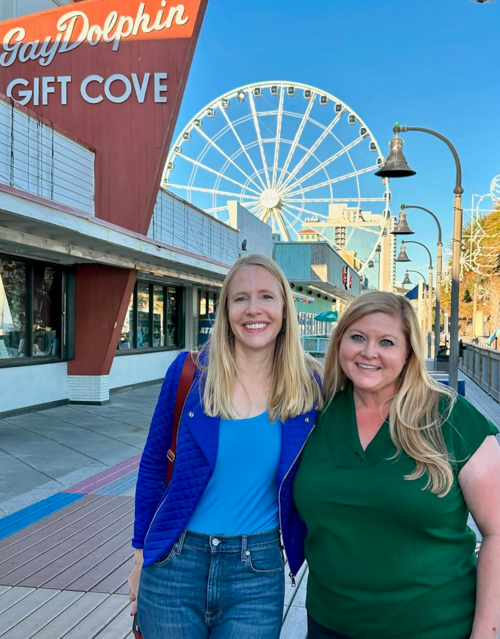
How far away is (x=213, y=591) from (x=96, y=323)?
348 inches

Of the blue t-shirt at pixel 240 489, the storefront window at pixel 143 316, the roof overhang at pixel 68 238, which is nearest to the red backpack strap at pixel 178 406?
the blue t-shirt at pixel 240 489

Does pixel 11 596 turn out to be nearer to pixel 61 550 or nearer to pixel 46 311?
pixel 61 550

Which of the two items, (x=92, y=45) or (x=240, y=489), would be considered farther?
(x=92, y=45)

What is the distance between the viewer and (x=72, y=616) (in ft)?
9.52

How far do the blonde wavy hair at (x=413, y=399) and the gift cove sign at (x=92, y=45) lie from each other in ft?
25.9

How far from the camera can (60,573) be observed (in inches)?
134

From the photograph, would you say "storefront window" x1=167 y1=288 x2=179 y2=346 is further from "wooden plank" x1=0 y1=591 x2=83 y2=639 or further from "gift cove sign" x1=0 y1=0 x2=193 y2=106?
"wooden plank" x1=0 y1=591 x2=83 y2=639

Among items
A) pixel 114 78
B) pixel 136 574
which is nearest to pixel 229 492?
pixel 136 574

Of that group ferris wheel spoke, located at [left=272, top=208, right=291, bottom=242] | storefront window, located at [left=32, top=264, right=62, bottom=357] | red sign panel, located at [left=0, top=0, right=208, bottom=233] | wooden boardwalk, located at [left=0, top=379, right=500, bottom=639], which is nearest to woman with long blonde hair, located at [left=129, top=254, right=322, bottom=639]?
wooden boardwalk, located at [left=0, top=379, right=500, bottom=639]

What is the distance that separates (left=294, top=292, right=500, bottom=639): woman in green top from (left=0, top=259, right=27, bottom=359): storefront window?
7980 mm

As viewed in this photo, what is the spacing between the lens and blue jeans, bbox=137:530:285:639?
1.61 metres

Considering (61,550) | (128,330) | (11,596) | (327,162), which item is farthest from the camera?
(327,162)

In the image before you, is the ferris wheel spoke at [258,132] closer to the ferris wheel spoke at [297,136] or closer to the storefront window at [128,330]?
the ferris wheel spoke at [297,136]

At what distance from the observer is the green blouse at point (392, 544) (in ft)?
4.89
